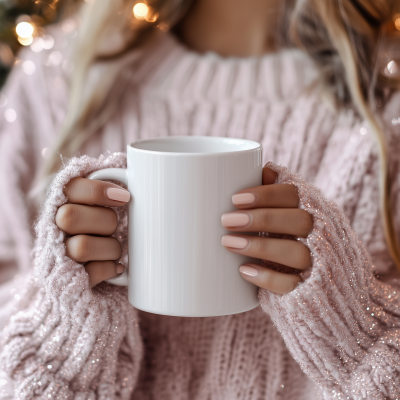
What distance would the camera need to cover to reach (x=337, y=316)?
54 centimetres

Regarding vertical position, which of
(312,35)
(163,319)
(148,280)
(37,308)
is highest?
(312,35)

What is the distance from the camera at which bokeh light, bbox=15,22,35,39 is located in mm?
1062

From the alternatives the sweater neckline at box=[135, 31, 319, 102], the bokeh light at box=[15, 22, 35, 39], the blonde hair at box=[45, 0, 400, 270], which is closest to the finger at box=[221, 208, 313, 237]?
the blonde hair at box=[45, 0, 400, 270]

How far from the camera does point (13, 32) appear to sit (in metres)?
1.07

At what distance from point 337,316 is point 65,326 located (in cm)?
36

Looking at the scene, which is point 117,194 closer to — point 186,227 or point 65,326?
point 186,227

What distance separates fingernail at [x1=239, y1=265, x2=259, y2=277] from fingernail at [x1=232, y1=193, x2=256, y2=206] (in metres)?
0.07

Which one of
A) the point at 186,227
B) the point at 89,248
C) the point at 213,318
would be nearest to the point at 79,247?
the point at 89,248

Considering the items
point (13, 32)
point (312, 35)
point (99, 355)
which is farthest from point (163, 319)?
point (13, 32)

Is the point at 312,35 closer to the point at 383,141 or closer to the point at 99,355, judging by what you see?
the point at 383,141

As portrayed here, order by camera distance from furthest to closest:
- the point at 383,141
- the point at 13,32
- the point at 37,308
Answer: the point at 13,32, the point at 383,141, the point at 37,308

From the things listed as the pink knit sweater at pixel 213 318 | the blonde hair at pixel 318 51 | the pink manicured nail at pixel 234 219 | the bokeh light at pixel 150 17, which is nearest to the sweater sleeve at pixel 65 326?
the pink knit sweater at pixel 213 318

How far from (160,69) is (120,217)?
0.53 m

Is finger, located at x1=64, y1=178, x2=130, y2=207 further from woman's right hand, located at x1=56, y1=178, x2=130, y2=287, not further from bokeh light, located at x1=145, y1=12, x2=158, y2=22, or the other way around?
bokeh light, located at x1=145, y1=12, x2=158, y2=22
